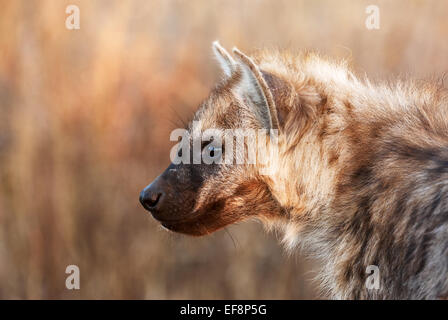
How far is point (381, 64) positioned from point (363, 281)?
3194 millimetres

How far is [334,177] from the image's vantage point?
248 centimetres

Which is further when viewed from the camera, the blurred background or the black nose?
the blurred background

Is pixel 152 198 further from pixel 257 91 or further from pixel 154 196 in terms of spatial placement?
pixel 257 91

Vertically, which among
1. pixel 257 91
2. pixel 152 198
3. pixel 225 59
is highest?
pixel 225 59

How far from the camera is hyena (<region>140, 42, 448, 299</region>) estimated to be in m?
2.22

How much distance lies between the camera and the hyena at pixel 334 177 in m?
2.22

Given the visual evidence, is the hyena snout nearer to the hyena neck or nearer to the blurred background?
the hyena neck

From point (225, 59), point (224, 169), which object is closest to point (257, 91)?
point (224, 169)

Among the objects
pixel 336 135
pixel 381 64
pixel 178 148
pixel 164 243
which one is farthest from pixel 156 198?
pixel 381 64

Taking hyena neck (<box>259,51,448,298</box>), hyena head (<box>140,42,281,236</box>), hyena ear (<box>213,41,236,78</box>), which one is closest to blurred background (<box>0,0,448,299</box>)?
hyena ear (<box>213,41,236,78</box>)

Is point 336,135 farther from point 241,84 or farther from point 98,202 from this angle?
point 98,202

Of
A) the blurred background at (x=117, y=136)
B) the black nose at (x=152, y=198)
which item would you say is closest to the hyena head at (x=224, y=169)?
the black nose at (x=152, y=198)

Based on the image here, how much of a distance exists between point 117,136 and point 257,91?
8.58ft

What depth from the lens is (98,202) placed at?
15.9ft
